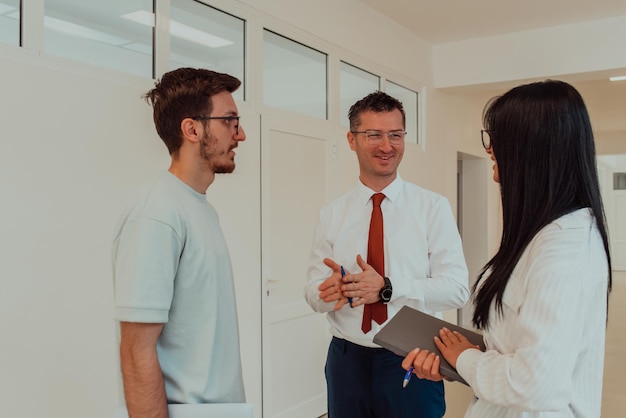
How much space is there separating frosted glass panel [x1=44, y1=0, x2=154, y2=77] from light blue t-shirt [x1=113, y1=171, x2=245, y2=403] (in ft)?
4.17

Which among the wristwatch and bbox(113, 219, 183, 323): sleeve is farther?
the wristwatch

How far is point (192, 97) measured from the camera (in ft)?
4.79

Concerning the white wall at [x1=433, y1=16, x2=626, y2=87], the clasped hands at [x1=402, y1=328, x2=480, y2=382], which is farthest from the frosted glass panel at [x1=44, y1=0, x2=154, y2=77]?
the white wall at [x1=433, y1=16, x2=626, y2=87]

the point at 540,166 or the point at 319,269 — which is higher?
the point at 540,166

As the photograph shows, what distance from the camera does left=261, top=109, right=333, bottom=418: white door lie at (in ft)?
10.8

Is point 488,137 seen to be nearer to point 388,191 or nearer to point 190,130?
point 190,130

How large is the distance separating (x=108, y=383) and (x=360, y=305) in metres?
1.22

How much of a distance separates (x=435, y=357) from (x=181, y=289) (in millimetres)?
625

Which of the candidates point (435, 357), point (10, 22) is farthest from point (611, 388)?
point (10, 22)

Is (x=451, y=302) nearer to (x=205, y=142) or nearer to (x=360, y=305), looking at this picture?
(x=360, y=305)

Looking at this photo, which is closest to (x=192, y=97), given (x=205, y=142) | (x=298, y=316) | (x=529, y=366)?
(x=205, y=142)

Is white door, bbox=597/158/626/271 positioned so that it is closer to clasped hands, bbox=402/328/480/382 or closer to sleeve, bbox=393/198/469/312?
sleeve, bbox=393/198/469/312

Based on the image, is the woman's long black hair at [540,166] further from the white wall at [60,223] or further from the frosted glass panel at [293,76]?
the frosted glass panel at [293,76]

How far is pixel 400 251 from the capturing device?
198cm
